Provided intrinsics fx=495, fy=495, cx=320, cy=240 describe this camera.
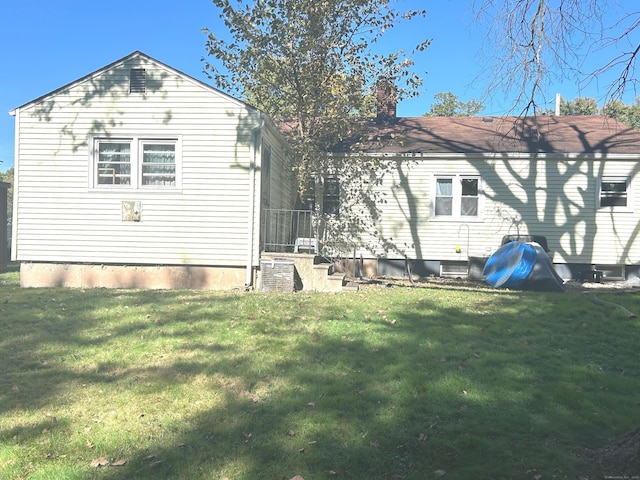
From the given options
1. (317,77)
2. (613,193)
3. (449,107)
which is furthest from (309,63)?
(449,107)

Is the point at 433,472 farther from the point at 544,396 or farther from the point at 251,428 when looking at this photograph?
the point at 544,396

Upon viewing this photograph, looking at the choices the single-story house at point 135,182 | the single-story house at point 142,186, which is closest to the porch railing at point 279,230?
the single-story house at point 142,186

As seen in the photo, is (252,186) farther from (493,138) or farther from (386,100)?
(493,138)

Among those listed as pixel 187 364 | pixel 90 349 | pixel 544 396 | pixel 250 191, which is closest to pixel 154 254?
pixel 250 191

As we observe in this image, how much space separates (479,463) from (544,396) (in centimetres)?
150

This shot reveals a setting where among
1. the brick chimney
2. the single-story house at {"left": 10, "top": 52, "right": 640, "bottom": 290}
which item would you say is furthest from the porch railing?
the brick chimney

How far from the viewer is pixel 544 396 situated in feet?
14.4

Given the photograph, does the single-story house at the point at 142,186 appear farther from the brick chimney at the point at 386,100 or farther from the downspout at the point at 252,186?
the brick chimney at the point at 386,100

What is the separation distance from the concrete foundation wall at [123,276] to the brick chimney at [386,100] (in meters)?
6.84

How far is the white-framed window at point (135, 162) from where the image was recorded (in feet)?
34.9

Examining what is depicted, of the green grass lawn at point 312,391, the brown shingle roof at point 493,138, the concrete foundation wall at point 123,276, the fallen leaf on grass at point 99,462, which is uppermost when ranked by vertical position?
the brown shingle roof at point 493,138

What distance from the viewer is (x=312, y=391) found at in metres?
4.59

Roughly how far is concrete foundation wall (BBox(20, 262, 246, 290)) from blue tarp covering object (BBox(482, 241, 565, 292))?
631 cm

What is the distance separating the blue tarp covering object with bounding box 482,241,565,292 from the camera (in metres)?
10.8
